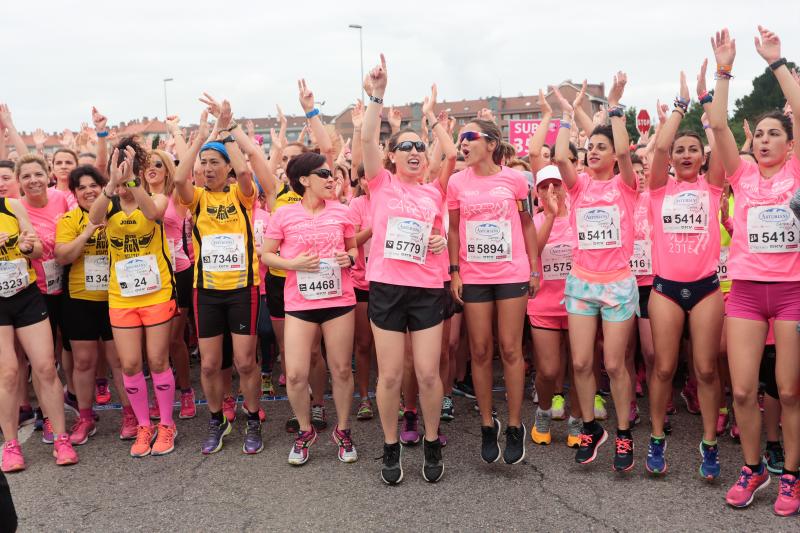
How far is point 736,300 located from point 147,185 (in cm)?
445

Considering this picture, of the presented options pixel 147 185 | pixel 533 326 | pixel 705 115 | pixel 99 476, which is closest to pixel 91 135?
pixel 147 185

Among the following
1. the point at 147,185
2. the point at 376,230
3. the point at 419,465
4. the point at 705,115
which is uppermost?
the point at 705,115

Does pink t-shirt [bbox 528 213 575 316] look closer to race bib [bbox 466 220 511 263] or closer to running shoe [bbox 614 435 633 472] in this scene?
race bib [bbox 466 220 511 263]

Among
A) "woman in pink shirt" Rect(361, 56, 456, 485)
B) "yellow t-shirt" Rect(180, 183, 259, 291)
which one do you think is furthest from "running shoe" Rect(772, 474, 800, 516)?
"yellow t-shirt" Rect(180, 183, 259, 291)

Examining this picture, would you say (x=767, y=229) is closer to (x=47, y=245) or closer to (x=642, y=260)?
(x=642, y=260)

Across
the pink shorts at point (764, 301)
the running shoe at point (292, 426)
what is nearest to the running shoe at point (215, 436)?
the running shoe at point (292, 426)

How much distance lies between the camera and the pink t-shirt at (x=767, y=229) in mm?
3793

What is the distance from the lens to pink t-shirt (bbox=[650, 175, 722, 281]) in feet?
13.9

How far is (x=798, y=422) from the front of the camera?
12.6ft

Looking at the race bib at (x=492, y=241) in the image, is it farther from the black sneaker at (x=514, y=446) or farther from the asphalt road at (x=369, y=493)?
the asphalt road at (x=369, y=493)

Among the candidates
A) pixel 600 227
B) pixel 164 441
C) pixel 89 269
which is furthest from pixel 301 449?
pixel 600 227

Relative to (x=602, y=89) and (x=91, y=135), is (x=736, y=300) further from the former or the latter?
(x=602, y=89)

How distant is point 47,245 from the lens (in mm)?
5281

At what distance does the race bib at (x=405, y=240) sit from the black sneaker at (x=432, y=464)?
47.9 inches
